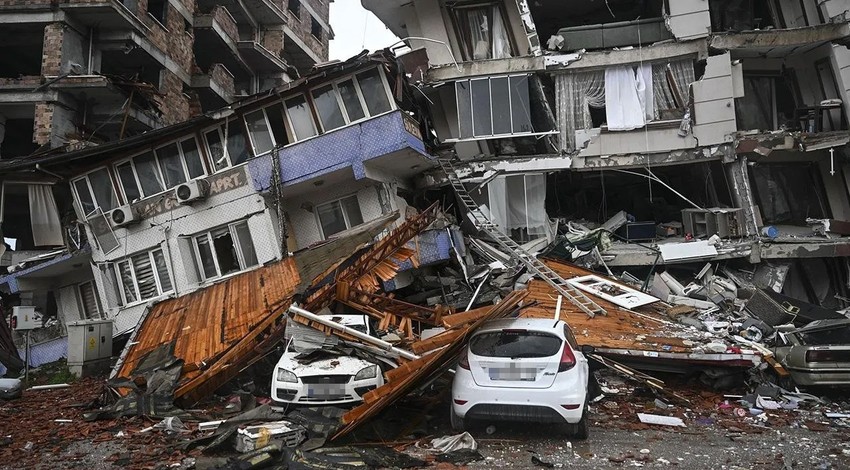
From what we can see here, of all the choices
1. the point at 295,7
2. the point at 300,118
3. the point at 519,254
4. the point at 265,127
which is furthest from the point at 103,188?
the point at 295,7

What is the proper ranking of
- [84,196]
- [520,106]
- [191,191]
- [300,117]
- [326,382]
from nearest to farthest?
[326,382] < [300,117] < [191,191] < [84,196] < [520,106]

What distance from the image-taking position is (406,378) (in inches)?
280

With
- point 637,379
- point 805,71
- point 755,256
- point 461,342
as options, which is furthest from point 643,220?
point 461,342

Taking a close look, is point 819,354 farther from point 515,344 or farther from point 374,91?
point 374,91

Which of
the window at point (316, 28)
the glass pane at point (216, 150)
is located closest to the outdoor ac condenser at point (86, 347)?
the glass pane at point (216, 150)

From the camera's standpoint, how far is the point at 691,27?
694 inches

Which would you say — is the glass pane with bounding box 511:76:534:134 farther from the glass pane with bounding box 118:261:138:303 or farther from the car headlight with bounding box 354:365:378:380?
the glass pane with bounding box 118:261:138:303

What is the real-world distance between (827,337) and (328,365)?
902 centimetres

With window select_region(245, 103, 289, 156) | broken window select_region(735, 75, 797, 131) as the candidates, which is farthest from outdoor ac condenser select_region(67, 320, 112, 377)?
broken window select_region(735, 75, 797, 131)

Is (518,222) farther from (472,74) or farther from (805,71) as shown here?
(805,71)

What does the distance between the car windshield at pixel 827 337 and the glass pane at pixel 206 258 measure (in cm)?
1452

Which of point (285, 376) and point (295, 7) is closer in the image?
point (285, 376)

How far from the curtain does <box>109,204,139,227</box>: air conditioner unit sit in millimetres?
13639

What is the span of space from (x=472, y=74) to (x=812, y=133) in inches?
427
